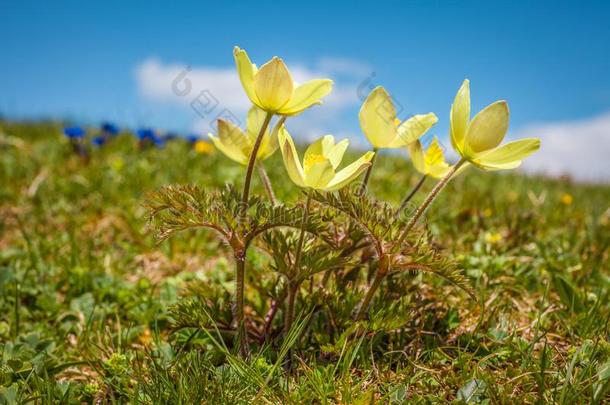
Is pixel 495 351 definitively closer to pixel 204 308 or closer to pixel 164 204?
pixel 204 308

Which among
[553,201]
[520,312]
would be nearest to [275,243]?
[520,312]

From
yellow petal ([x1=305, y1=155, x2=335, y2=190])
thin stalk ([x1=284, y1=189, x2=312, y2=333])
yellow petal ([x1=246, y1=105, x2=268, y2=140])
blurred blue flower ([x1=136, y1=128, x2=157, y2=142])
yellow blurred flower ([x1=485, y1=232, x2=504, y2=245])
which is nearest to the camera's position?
yellow petal ([x1=305, y1=155, x2=335, y2=190])

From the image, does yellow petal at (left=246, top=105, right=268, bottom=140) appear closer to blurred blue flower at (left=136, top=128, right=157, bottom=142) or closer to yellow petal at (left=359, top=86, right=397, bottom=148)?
yellow petal at (left=359, top=86, right=397, bottom=148)

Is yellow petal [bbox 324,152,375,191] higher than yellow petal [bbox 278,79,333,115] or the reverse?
the reverse

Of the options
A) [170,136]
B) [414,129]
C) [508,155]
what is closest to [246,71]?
[414,129]

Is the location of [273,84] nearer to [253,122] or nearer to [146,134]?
[253,122]

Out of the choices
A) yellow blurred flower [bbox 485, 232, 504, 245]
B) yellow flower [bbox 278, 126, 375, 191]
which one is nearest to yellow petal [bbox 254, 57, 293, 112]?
yellow flower [bbox 278, 126, 375, 191]

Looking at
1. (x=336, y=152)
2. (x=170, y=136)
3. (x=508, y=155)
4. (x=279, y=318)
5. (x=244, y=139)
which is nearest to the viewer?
(x=508, y=155)
